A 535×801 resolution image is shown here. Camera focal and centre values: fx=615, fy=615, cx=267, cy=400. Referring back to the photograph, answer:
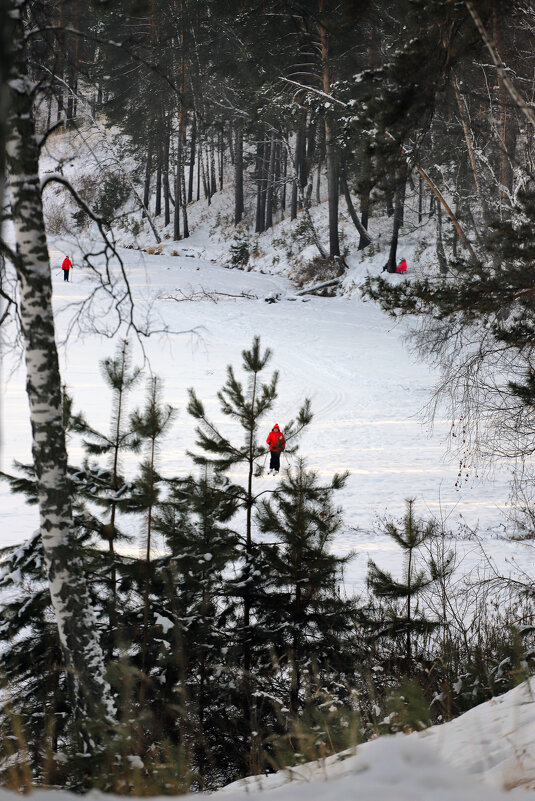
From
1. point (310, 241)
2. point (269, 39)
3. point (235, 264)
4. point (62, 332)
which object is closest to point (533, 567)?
point (269, 39)

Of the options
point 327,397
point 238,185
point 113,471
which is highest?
point 238,185

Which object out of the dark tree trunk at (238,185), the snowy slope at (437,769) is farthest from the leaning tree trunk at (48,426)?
the dark tree trunk at (238,185)

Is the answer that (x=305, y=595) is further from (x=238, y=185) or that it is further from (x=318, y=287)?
(x=238, y=185)

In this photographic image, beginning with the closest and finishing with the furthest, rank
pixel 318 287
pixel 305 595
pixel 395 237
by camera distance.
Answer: pixel 305 595 < pixel 395 237 < pixel 318 287

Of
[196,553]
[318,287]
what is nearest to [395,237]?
[318,287]

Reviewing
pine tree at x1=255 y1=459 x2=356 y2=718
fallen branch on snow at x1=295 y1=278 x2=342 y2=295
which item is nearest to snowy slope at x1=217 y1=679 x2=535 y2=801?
pine tree at x1=255 y1=459 x2=356 y2=718

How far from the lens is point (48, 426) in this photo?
430 centimetres

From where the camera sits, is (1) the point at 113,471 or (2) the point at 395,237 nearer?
(1) the point at 113,471

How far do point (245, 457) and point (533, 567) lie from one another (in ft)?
19.7

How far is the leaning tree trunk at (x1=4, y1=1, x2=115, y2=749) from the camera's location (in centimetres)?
411

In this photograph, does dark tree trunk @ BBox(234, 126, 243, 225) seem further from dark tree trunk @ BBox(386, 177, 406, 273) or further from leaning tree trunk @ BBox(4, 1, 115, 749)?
leaning tree trunk @ BBox(4, 1, 115, 749)

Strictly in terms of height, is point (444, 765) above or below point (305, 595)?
above

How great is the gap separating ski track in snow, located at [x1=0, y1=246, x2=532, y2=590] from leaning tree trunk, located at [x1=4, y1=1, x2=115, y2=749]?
47 cm

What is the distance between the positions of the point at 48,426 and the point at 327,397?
48.8 ft
